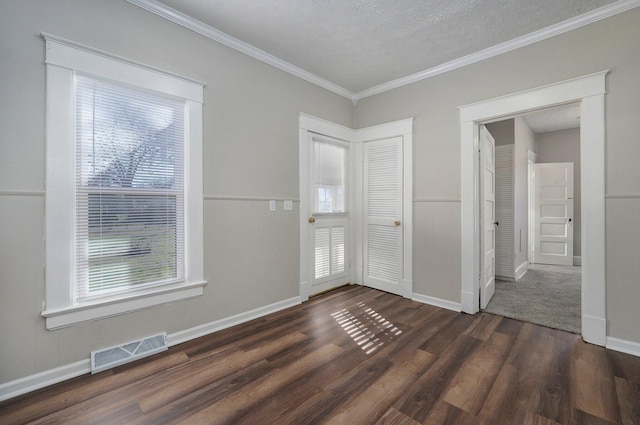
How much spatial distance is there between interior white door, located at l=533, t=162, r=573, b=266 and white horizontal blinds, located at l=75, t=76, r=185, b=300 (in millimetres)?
6749

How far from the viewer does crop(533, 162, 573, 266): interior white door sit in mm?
5762

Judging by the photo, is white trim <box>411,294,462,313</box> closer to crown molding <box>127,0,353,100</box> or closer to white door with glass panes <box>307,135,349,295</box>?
white door with glass panes <box>307,135,349,295</box>

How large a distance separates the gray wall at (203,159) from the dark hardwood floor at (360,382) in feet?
0.95

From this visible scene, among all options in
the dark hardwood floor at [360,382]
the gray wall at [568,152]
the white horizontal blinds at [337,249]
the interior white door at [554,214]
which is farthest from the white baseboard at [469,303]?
the gray wall at [568,152]

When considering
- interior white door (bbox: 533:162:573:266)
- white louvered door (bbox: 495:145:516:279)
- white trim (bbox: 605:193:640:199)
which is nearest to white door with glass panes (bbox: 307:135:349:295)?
white louvered door (bbox: 495:145:516:279)

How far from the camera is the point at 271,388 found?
185cm

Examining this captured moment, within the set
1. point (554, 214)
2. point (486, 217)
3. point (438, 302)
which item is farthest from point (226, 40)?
point (554, 214)

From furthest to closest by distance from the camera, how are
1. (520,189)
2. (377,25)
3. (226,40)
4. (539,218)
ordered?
(539,218) < (520,189) < (226,40) < (377,25)

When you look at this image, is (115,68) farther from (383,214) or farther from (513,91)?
(513,91)

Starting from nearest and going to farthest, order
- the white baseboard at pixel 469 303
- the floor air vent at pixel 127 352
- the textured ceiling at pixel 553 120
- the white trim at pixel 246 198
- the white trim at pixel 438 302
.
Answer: the floor air vent at pixel 127 352
the white trim at pixel 246 198
the white baseboard at pixel 469 303
the white trim at pixel 438 302
the textured ceiling at pixel 553 120

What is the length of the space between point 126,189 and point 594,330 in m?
3.92

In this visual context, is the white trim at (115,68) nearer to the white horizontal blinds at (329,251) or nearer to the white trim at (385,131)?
the white horizontal blinds at (329,251)

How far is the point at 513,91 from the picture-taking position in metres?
2.83

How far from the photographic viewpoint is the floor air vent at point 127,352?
2033 mm
